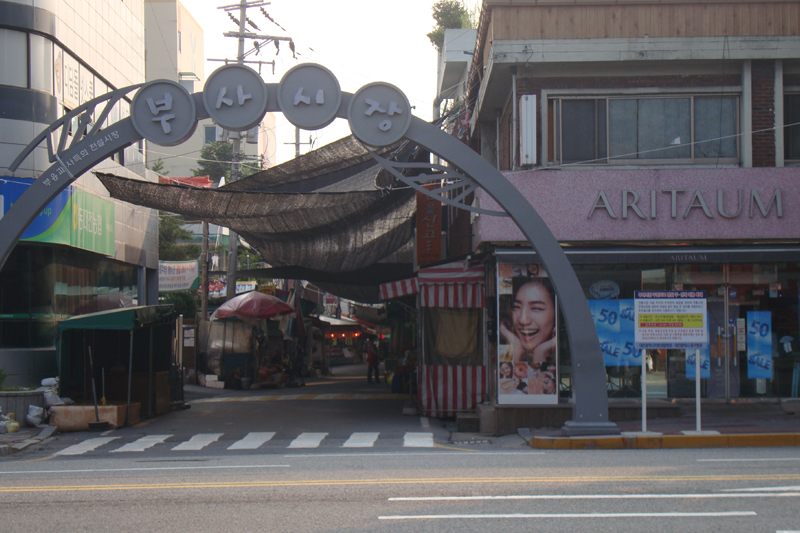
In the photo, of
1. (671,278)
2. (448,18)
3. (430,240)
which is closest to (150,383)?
(430,240)

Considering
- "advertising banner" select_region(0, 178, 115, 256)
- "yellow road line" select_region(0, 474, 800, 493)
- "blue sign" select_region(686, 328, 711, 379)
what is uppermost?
"advertising banner" select_region(0, 178, 115, 256)

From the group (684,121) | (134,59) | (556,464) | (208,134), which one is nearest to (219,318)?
(134,59)

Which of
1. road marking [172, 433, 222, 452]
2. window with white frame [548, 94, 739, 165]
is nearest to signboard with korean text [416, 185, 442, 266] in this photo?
window with white frame [548, 94, 739, 165]

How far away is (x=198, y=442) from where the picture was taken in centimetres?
1377

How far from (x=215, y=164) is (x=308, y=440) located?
4443cm

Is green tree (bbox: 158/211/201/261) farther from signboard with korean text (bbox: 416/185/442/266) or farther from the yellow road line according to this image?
the yellow road line

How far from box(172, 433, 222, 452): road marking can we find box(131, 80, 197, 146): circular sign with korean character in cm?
518

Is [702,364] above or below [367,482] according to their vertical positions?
above

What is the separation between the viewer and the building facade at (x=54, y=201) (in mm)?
17047

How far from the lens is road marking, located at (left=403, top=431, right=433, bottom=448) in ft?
41.9

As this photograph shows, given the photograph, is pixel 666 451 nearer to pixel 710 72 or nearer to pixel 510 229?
pixel 510 229

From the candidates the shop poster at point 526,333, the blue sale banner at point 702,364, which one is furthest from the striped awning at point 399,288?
the blue sale banner at point 702,364

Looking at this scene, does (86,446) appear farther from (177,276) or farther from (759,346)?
(177,276)

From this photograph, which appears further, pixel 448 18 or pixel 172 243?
pixel 172 243
